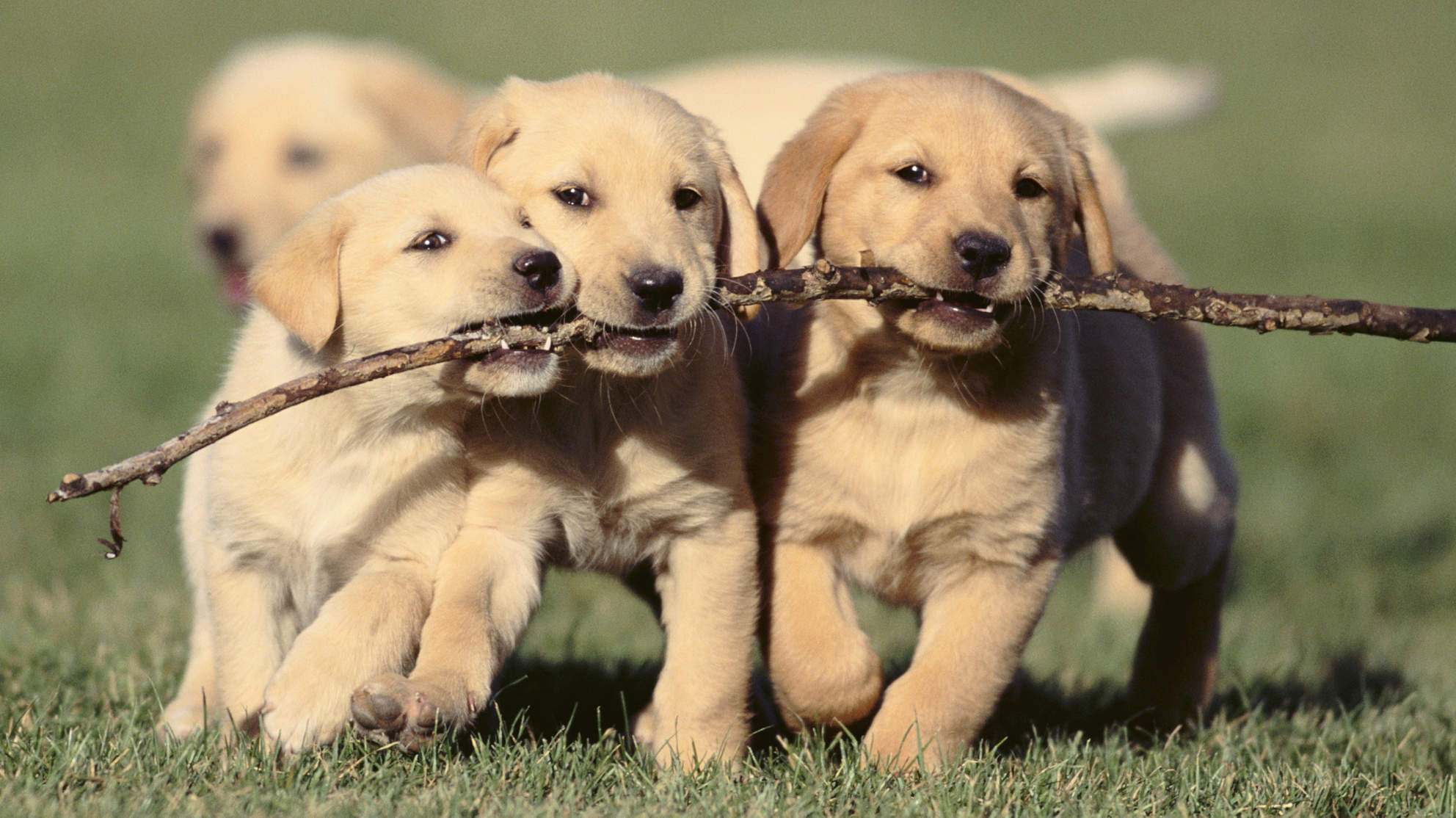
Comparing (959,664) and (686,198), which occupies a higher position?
(686,198)

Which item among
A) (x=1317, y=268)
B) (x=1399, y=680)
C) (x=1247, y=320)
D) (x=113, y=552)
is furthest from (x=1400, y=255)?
(x=113, y=552)

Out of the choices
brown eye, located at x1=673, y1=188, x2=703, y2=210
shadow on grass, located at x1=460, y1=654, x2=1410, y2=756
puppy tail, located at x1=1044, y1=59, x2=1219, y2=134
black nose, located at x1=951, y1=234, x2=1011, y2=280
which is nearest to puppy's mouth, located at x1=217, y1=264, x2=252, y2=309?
shadow on grass, located at x1=460, y1=654, x2=1410, y2=756

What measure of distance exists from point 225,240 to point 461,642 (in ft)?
13.8

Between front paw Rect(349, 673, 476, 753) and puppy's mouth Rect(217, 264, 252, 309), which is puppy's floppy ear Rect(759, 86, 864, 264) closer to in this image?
front paw Rect(349, 673, 476, 753)

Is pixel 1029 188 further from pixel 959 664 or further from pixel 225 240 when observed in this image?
pixel 225 240

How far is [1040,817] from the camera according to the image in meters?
3.44

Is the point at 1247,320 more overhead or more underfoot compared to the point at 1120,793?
more overhead

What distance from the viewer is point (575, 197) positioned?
3789mm

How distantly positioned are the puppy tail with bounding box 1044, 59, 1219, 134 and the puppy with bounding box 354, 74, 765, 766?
439 centimetres

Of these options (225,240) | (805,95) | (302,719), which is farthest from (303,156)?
(302,719)

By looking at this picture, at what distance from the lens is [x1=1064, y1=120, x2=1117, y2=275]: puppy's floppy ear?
4246mm

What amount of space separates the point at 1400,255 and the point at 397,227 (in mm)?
15527

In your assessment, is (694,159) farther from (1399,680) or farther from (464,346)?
(1399,680)

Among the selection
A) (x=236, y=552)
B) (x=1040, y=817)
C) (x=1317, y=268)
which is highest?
(x=236, y=552)
